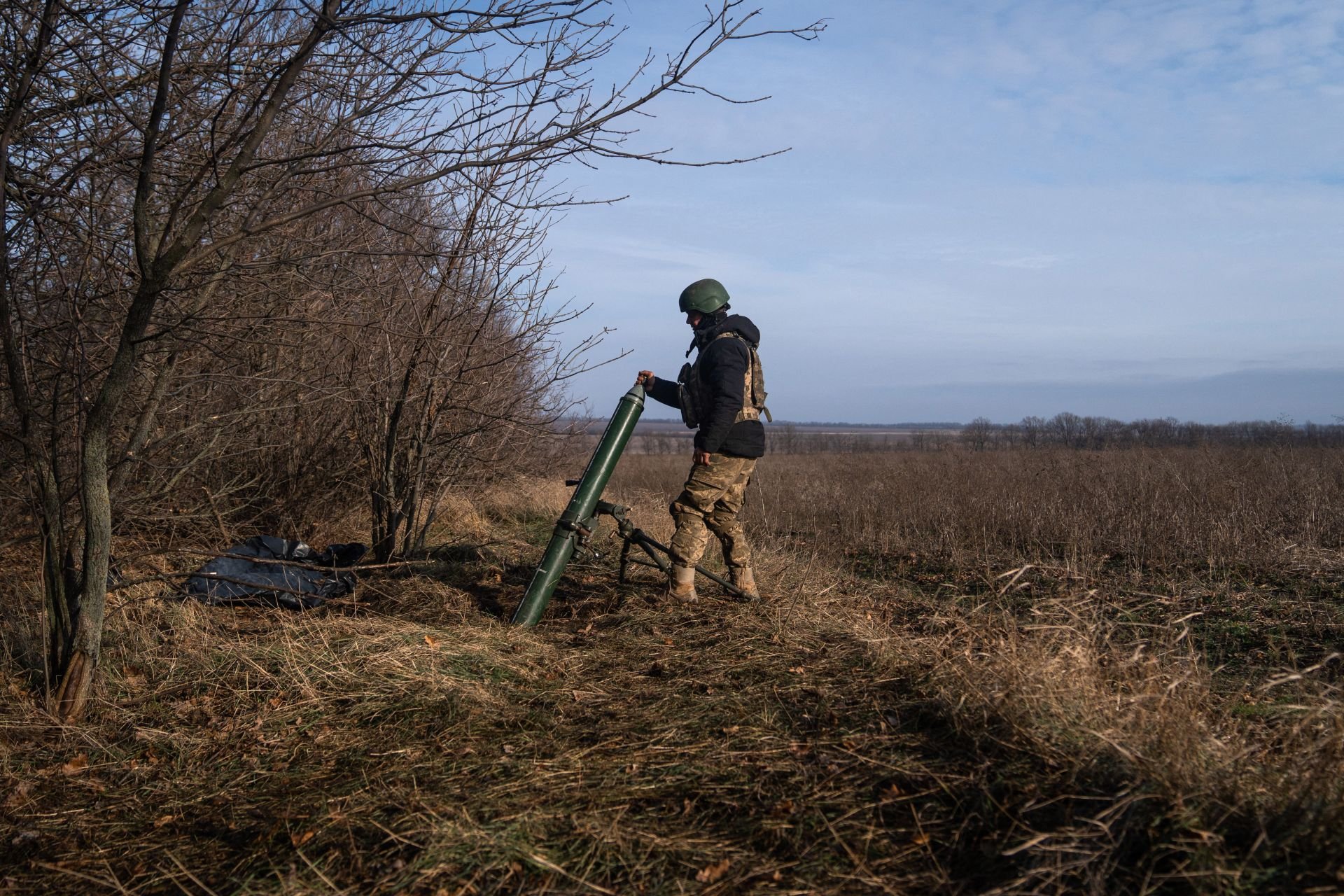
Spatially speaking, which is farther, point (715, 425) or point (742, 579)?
point (742, 579)

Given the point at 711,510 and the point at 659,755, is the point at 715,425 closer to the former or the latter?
the point at 711,510

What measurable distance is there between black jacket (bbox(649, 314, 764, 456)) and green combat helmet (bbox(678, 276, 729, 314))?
15 centimetres

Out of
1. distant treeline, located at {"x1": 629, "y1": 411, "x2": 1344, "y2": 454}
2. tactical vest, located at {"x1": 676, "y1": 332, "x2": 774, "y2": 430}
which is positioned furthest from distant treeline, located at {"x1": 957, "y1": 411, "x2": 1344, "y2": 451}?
tactical vest, located at {"x1": 676, "y1": 332, "x2": 774, "y2": 430}

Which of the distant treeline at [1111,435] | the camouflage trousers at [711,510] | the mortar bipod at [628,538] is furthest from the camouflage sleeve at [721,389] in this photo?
the distant treeline at [1111,435]

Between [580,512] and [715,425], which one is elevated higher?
[715,425]

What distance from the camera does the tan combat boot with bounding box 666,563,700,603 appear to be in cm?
611

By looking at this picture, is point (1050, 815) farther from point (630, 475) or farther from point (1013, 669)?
point (630, 475)

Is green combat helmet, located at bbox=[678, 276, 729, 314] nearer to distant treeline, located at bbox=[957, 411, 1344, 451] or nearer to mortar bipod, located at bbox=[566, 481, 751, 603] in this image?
mortar bipod, located at bbox=[566, 481, 751, 603]

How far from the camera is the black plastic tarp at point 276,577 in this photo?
6273mm

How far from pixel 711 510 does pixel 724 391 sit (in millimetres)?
788

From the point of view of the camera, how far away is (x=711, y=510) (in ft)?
20.4

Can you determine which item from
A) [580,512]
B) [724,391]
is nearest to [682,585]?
[580,512]

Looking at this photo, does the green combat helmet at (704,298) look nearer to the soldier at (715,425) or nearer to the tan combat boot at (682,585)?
the soldier at (715,425)

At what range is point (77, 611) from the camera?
4.32 m
